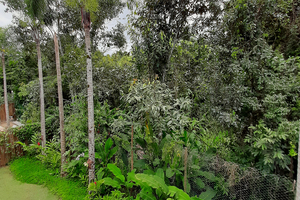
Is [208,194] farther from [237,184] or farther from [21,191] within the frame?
[21,191]

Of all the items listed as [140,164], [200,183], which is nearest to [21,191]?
[140,164]

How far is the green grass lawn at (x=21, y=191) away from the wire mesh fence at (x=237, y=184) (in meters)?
2.77

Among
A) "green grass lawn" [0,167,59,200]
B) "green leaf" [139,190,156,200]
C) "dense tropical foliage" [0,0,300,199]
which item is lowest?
"green grass lawn" [0,167,59,200]

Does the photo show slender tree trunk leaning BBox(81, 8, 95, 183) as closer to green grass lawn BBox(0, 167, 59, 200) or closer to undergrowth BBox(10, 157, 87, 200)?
undergrowth BBox(10, 157, 87, 200)

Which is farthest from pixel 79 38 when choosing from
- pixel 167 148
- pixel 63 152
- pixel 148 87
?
pixel 167 148

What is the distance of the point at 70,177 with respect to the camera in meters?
3.66

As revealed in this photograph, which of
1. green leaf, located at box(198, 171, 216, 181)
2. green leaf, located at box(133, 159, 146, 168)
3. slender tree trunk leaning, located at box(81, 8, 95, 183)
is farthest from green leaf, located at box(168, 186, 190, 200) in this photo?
slender tree trunk leaning, located at box(81, 8, 95, 183)

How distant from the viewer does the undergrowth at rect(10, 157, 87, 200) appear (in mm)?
3150

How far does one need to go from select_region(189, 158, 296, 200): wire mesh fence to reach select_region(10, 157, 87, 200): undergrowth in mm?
2239

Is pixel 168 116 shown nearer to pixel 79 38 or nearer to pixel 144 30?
pixel 144 30

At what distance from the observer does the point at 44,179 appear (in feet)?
12.1

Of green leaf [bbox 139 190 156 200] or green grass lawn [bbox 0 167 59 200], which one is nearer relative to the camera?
green leaf [bbox 139 190 156 200]

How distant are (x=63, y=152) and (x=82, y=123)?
0.91m

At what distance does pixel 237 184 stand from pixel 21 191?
415 cm
